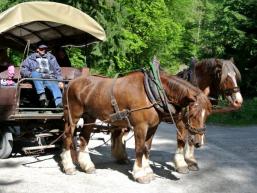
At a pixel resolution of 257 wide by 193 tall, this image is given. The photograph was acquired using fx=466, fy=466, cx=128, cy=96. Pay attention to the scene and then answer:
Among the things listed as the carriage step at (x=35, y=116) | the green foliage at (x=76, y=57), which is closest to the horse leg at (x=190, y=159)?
the carriage step at (x=35, y=116)

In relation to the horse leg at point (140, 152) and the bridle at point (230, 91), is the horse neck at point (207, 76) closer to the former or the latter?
the bridle at point (230, 91)

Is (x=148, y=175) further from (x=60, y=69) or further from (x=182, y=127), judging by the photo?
(x=60, y=69)

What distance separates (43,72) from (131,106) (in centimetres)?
256

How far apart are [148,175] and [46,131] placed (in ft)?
8.99

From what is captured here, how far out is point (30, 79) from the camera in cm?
836

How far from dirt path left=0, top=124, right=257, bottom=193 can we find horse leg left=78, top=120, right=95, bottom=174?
5.1 inches

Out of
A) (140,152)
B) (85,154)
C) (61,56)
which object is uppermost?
(61,56)

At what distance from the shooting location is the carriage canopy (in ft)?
27.4

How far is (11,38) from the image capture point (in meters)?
10.4

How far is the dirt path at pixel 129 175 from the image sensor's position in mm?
6797

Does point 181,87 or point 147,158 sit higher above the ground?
point 181,87

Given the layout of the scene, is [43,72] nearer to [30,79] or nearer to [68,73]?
[30,79]

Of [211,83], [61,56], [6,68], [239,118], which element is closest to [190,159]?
[211,83]

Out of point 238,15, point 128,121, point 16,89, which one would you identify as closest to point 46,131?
point 16,89
